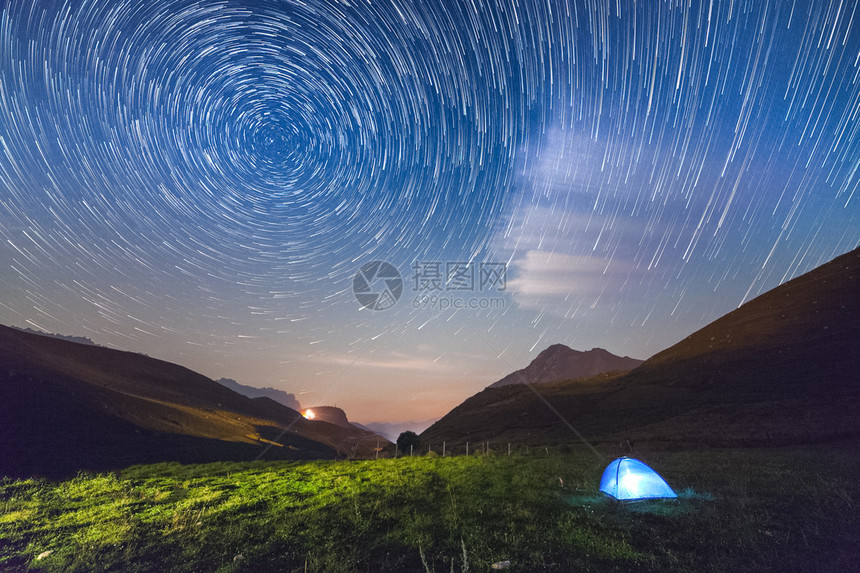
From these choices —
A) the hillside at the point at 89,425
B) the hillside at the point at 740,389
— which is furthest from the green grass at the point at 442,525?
the hillside at the point at 740,389

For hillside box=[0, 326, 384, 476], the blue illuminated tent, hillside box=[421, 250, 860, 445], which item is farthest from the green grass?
hillside box=[421, 250, 860, 445]

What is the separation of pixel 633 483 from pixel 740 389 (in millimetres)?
49767

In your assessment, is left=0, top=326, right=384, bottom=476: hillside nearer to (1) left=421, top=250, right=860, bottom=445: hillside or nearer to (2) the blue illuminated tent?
(2) the blue illuminated tent

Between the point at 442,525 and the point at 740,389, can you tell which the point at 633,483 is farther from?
the point at 740,389

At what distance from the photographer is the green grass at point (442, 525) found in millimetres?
7719

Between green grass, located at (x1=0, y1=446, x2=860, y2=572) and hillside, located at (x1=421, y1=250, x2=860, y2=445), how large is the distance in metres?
24.4

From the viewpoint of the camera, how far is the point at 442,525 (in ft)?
32.6

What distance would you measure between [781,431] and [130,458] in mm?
56920

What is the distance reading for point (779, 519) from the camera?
955 cm

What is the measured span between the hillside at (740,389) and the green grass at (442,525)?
79.9ft

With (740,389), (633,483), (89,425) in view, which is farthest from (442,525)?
(740,389)

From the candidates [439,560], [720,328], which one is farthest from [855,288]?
[439,560]

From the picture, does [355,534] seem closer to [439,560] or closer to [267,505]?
[439,560]

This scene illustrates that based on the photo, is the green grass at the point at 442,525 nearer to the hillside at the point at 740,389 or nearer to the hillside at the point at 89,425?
the hillside at the point at 89,425
